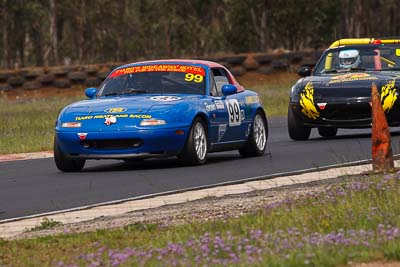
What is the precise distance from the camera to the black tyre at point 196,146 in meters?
14.9

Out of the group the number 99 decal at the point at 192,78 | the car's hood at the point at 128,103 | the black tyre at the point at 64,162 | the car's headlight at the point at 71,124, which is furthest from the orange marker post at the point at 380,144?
the black tyre at the point at 64,162

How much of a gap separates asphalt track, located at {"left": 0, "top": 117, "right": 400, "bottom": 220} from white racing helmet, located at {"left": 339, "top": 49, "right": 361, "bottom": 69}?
1.46 metres

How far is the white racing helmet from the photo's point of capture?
66.4 feet

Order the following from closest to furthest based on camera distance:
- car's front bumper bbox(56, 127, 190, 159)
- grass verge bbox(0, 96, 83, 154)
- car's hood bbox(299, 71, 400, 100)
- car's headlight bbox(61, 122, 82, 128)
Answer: car's front bumper bbox(56, 127, 190, 159), car's headlight bbox(61, 122, 82, 128), car's hood bbox(299, 71, 400, 100), grass verge bbox(0, 96, 83, 154)

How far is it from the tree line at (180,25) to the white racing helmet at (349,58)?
1386 inches

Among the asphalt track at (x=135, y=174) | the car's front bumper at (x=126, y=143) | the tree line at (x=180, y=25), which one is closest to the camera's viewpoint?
the asphalt track at (x=135, y=174)

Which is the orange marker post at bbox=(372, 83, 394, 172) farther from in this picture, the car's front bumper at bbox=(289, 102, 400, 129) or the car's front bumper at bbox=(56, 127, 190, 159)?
the car's front bumper at bbox=(289, 102, 400, 129)

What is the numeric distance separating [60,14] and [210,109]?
5111 cm

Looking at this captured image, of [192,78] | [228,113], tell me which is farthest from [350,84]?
[192,78]

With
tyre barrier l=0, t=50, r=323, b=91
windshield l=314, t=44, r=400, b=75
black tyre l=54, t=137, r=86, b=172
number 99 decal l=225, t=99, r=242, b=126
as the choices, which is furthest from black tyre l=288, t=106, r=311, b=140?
tyre barrier l=0, t=50, r=323, b=91

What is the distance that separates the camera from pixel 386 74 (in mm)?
19547

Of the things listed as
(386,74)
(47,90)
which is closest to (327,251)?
(386,74)

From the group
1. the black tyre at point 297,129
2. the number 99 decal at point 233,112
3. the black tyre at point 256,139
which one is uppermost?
the number 99 decal at point 233,112

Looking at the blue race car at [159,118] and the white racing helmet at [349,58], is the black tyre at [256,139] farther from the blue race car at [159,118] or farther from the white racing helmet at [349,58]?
the white racing helmet at [349,58]
